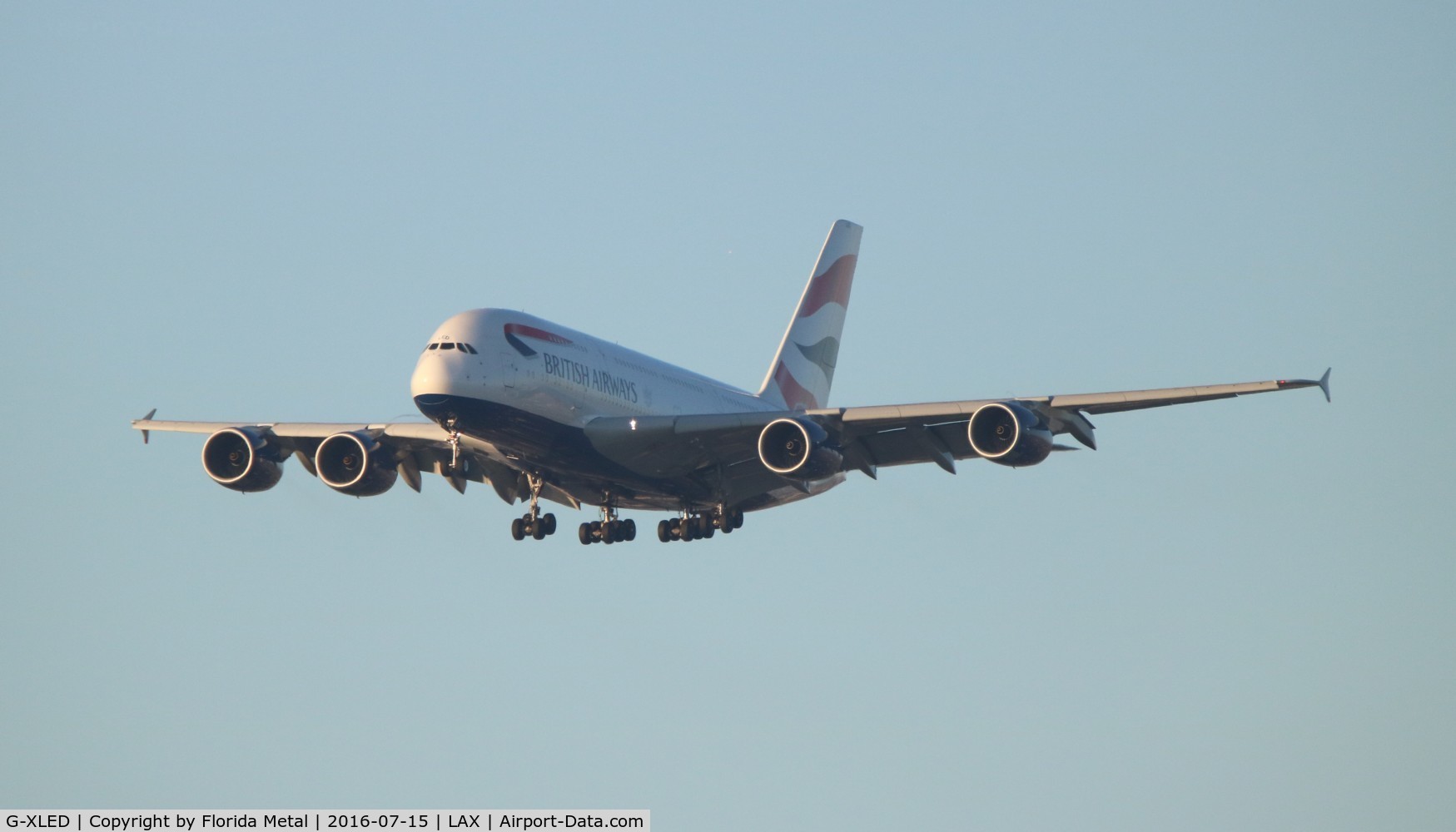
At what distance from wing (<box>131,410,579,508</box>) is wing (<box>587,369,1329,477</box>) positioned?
360 centimetres

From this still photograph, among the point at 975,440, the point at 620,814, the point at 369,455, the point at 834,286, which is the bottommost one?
the point at 620,814

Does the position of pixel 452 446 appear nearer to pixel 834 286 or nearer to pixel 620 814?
pixel 620 814

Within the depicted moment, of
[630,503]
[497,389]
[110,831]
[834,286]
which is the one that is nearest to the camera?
[110,831]

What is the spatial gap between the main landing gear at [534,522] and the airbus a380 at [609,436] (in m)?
0.04

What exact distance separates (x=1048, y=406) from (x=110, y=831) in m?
21.7

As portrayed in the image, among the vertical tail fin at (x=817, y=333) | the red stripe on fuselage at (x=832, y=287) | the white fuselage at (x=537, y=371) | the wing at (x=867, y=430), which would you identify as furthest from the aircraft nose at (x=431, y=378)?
the red stripe on fuselage at (x=832, y=287)

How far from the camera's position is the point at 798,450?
44.6 metres

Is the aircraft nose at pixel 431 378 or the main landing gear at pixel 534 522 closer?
the aircraft nose at pixel 431 378

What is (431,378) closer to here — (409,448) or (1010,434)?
(409,448)

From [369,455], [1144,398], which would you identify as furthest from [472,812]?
[1144,398]

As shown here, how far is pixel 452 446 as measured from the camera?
4519cm

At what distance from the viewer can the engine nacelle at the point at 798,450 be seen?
145 ft

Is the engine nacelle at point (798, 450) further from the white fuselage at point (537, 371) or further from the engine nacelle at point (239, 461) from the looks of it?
the engine nacelle at point (239, 461)

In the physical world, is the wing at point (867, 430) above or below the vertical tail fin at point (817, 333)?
below
